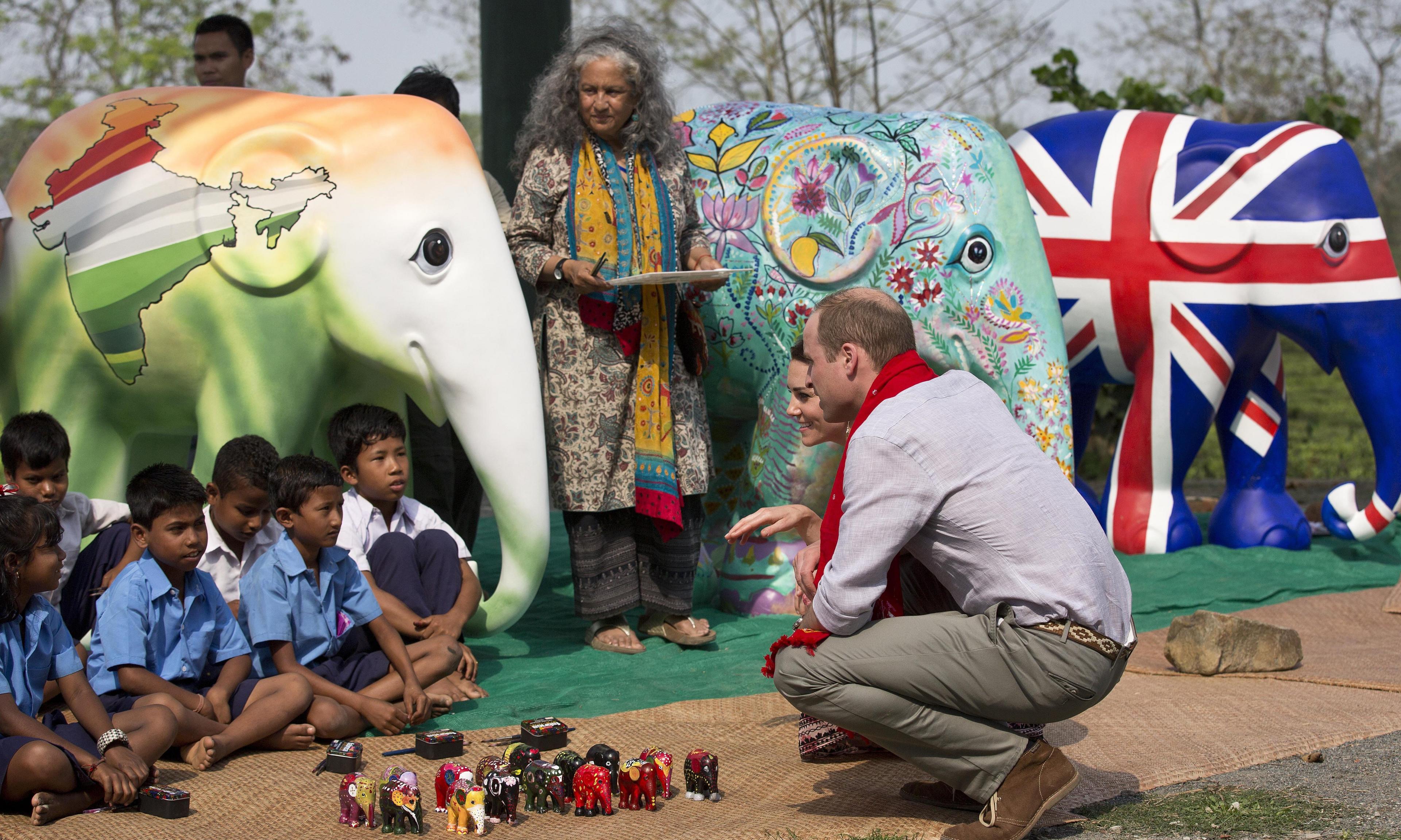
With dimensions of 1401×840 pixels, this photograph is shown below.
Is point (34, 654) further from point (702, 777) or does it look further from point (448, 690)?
point (702, 777)

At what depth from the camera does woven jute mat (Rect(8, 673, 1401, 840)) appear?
2.74 meters

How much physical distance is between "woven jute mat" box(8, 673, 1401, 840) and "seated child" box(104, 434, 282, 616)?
512 mm

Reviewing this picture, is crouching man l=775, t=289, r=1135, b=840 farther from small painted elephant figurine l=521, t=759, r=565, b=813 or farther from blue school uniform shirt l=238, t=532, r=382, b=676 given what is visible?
blue school uniform shirt l=238, t=532, r=382, b=676

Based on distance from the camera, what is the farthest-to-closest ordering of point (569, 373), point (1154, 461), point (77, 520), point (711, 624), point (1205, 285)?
point (1154, 461) < point (1205, 285) < point (711, 624) < point (569, 373) < point (77, 520)

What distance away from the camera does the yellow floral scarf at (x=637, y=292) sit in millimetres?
4242

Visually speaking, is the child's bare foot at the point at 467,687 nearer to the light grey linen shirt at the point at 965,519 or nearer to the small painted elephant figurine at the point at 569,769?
the small painted elephant figurine at the point at 569,769

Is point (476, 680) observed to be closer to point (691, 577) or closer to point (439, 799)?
point (691, 577)

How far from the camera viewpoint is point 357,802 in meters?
2.76

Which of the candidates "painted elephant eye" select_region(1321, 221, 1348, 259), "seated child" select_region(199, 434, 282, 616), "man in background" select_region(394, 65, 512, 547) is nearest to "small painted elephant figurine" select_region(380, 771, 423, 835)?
"seated child" select_region(199, 434, 282, 616)

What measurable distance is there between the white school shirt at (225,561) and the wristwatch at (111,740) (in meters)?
0.68

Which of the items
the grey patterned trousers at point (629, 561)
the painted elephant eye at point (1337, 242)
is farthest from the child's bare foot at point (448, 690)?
the painted elephant eye at point (1337, 242)

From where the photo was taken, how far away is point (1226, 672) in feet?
13.2

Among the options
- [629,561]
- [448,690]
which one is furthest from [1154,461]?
[448,690]

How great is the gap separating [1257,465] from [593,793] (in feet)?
13.3
